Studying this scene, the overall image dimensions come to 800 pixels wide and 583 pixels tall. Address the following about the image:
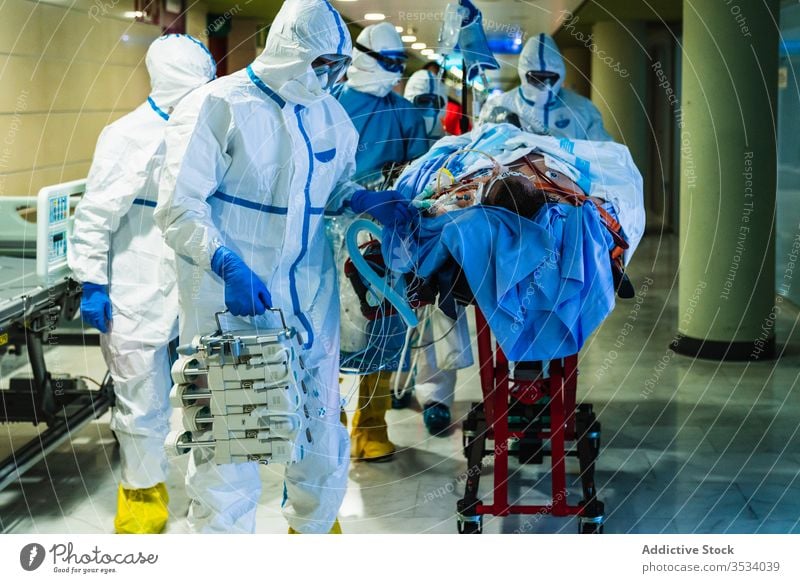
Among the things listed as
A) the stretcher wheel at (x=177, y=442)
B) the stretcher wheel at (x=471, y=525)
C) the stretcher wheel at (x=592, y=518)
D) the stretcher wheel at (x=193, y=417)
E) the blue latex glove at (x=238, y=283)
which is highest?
the blue latex glove at (x=238, y=283)

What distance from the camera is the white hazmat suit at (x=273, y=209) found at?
118 inches

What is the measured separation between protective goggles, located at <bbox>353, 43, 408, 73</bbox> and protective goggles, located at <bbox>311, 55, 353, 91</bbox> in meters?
1.79

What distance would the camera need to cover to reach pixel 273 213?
10.3 feet

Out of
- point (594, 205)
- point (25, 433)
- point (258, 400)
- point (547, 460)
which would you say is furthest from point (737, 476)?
point (25, 433)

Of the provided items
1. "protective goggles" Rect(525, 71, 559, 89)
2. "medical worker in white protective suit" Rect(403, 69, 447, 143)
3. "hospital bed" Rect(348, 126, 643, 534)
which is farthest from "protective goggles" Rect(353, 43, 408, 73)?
"hospital bed" Rect(348, 126, 643, 534)

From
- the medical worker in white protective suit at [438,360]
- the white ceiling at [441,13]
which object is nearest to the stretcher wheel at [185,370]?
the medical worker in white protective suit at [438,360]

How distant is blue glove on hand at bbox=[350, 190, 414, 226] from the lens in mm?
3320

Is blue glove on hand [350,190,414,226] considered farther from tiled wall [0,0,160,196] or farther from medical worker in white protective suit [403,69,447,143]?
tiled wall [0,0,160,196]

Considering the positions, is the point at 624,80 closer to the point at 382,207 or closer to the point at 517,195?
the point at 517,195

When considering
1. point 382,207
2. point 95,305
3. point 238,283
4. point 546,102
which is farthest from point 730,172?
point 238,283

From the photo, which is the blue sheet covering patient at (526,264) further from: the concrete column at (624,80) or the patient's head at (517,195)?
the concrete column at (624,80)

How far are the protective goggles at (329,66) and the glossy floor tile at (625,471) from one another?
169 centimetres

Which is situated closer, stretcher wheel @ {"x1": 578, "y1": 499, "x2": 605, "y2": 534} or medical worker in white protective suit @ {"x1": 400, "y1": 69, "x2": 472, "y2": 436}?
stretcher wheel @ {"x1": 578, "y1": 499, "x2": 605, "y2": 534}

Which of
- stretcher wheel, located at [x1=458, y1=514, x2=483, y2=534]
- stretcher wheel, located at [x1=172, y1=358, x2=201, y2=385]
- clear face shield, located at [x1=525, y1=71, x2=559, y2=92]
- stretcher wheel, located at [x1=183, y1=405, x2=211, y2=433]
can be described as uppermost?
clear face shield, located at [x1=525, y1=71, x2=559, y2=92]
